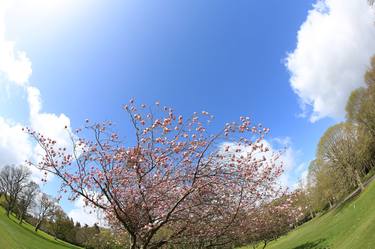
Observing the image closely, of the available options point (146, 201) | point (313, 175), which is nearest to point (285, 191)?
point (146, 201)

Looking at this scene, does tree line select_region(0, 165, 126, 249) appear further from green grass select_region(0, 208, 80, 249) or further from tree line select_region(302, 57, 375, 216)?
tree line select_region(302, 57, 375, 216)

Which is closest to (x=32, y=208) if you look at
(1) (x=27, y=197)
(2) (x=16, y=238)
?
(1) (x=27, y=197)

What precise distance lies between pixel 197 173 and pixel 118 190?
2.48 metres

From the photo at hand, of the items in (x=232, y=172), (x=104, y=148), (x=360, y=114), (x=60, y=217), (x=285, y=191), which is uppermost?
(x=360, y=114)

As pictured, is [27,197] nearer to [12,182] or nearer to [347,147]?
[12,182]

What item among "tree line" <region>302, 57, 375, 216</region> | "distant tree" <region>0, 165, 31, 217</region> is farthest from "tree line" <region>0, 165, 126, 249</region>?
"tree line" <region>302, 57, 375, 216</region>

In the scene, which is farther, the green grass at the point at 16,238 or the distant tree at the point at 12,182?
the distant tree at the point at 12,182

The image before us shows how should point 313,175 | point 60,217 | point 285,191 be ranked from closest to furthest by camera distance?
point 285,191, point 313,175, point 60,217

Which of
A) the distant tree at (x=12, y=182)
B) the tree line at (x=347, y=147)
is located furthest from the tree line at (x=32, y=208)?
the tree line at (x=347, y=147)

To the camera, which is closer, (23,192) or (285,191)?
(285,191)

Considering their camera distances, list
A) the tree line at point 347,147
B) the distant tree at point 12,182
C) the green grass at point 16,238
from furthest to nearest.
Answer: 1. the distant tree at point 12,182
2. the tree line at point 347,147
3. the green grass at point 16,238

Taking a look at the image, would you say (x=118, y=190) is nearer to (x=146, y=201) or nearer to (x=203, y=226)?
(x=146, y=201)

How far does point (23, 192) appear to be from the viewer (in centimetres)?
7944

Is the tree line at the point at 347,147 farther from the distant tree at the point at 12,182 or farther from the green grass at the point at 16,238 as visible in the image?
the distant tree at the point at 12,182
